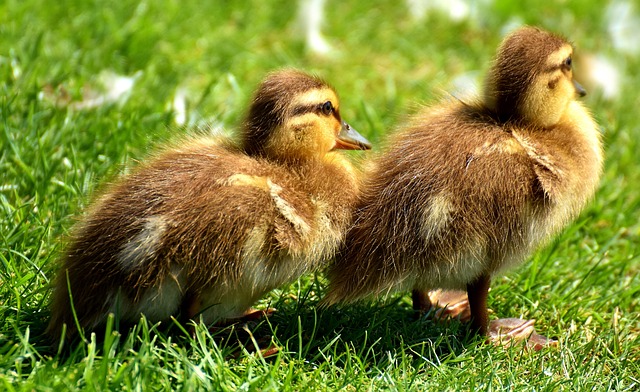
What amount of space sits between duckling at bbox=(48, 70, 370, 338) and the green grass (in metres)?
0.12

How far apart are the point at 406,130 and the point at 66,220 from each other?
4.30 ft

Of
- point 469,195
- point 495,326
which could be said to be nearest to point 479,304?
point 495,326

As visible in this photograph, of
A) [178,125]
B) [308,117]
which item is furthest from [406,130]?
[178,125]

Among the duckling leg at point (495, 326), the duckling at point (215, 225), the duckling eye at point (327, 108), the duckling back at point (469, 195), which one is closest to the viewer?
the duckling at point (215, 225)

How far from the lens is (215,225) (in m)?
2.74

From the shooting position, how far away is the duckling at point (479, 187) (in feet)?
9.68

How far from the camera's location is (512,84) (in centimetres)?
312

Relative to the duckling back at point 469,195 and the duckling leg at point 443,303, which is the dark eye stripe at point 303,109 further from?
the duckling leg at point 443,303

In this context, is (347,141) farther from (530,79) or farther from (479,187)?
(530,79)

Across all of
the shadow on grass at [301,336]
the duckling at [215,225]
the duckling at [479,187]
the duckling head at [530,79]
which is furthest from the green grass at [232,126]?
the duckling head at [530,79]

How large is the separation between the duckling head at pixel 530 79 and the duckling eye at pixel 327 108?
21.5 inches

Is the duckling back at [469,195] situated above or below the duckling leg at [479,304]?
above

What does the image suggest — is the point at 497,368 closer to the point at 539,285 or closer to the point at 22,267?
the point at 539,285

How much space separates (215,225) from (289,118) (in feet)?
1.51
